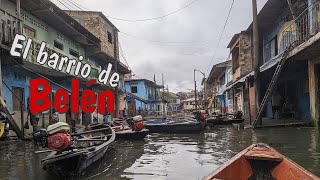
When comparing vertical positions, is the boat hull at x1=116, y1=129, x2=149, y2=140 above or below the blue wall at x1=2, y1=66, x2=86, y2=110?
below

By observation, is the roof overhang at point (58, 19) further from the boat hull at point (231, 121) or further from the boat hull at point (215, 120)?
the boat hull at point (231, 121)

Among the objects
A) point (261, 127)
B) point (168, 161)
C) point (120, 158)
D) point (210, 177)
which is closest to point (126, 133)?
point (120, 158)

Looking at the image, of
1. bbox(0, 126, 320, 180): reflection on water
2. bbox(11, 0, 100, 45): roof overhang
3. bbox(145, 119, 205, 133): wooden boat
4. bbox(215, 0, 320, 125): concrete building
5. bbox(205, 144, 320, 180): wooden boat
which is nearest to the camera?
bbox(205, 144, 320, 180): wooden boat

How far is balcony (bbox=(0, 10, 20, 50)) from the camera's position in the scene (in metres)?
12.4

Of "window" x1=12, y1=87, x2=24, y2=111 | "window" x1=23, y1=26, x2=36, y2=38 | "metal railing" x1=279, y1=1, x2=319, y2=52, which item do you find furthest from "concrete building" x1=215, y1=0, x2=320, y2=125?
"window" x1=23, y1=26, x2=36, y2=38

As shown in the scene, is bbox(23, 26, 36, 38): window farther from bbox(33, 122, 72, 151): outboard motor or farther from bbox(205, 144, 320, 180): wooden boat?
bbox(205, 144, 320, 180): wooden boat

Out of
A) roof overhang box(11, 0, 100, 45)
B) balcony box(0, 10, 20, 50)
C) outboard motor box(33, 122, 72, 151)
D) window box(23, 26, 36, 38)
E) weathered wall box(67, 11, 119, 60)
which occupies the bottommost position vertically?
outboard motor box(33, 122, 72, 151)

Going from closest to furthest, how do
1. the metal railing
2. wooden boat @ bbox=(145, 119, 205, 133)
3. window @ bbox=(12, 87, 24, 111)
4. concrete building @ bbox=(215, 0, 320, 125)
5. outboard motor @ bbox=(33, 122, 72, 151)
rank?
outboard motor @ bbox=(33, 122, 72, 151), the metal railing, concrete building @ bbox=(215, 0, 320, 125), window @ bbox=(12, 87, 24, 111), wooden boat @ bbox=(145, 119, 205, 133)

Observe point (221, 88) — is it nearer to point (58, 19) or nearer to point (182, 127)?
point (182, 127)

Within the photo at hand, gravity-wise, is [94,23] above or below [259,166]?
above

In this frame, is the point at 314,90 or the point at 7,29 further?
the point at 314,90

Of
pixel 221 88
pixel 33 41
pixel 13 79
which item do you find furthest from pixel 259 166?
pixel 221 88

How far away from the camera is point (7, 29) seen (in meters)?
12.7

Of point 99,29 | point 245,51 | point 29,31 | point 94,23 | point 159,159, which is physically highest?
point 94,23
